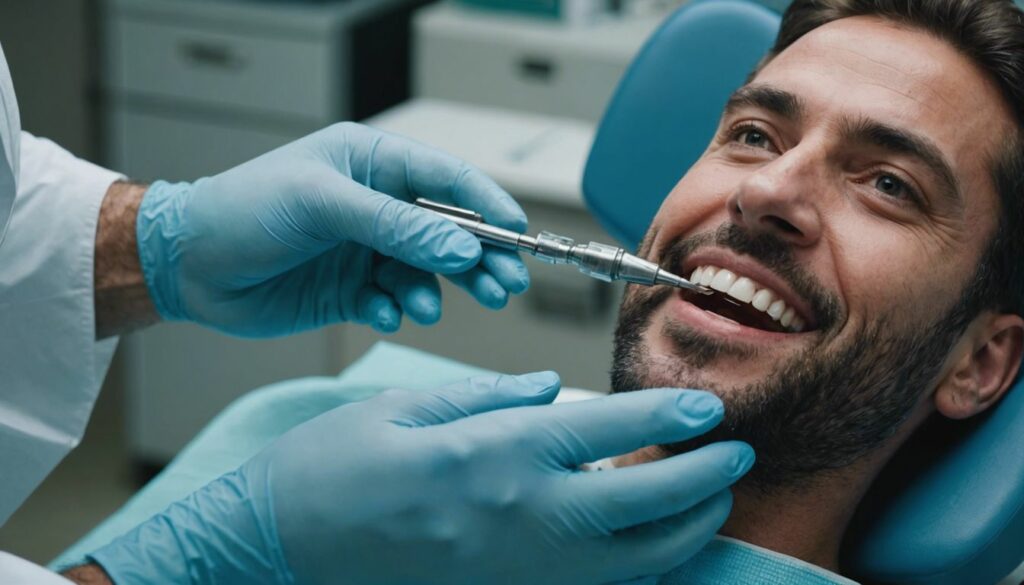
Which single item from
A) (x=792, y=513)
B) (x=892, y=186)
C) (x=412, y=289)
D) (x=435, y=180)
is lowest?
(x=792, y=513)

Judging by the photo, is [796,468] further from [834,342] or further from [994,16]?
[994,16]

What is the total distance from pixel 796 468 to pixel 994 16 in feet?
1.84

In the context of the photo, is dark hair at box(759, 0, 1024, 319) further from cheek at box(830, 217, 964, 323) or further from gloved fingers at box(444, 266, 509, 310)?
gloved fingers at box(444, 266, 509, 310)

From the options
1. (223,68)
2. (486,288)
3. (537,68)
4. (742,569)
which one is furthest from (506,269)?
(223,68)

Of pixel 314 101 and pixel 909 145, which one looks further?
pixel 314 101

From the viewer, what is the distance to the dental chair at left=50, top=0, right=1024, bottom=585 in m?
1.54

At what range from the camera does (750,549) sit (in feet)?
4.61

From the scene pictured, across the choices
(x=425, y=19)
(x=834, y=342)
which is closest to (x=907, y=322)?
(x=834, y=342)

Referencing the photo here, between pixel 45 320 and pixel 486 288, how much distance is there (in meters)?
0.55

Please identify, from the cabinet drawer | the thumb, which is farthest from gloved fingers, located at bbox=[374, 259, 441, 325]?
the cabinet drawer

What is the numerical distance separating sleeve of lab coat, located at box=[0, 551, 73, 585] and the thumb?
1.62ft

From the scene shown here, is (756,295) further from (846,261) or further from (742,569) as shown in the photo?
(742,569)

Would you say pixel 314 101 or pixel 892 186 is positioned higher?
pixel 892 186

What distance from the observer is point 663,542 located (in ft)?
4.20
